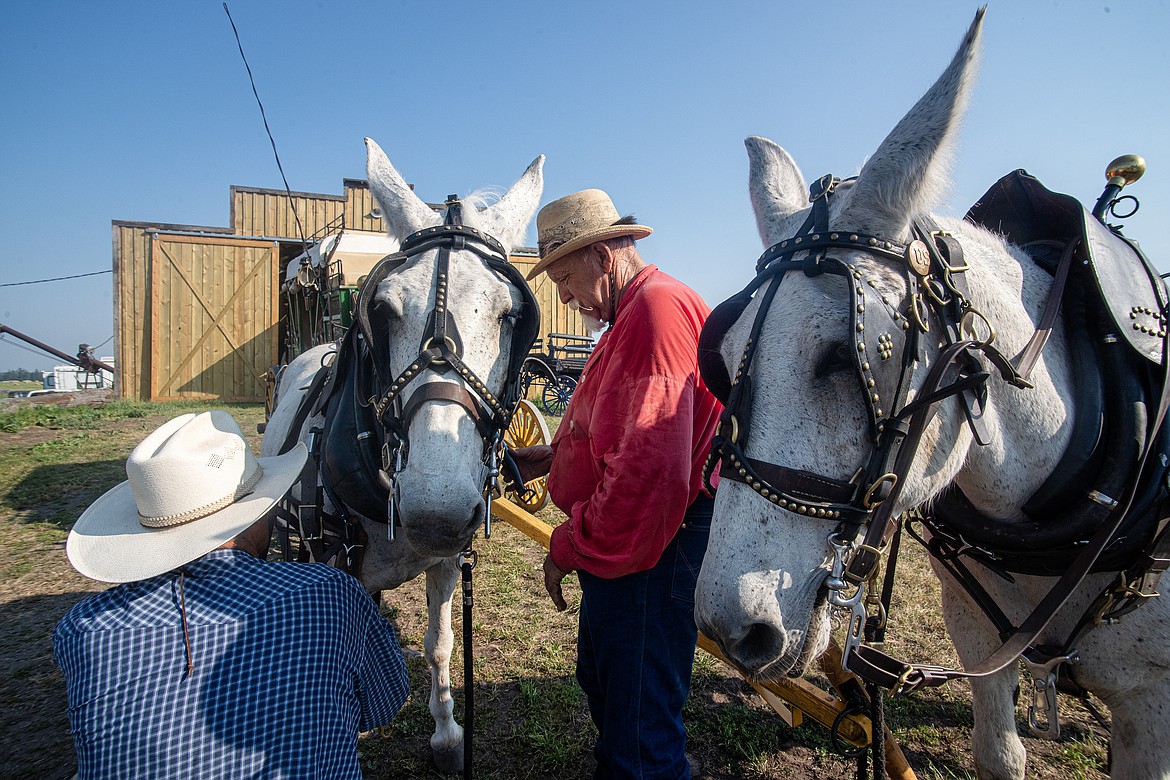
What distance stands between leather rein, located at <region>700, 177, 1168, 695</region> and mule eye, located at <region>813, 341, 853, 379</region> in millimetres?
40

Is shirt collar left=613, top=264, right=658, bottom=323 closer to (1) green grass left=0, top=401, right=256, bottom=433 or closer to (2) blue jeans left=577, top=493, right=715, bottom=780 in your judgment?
(2) blue jeans left=577, top=493, right=715, bottom=780

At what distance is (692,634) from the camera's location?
1741 mm

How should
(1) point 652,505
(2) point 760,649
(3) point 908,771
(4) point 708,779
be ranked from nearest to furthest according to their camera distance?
(2) point 760,649, (1) point 652,505, (3) point 908,771, (4) point 708,779

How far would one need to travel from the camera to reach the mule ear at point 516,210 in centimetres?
241


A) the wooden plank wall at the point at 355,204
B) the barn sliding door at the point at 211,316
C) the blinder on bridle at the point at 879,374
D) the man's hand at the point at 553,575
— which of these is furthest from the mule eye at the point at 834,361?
the wooden plank wall at the point at 355,204

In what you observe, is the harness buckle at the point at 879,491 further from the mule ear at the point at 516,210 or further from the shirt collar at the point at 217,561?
the mule ear at the point at 516,210

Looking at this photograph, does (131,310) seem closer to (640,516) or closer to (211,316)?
(211,316)

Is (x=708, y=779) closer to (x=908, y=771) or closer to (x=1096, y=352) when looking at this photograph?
(x=908, y=771)

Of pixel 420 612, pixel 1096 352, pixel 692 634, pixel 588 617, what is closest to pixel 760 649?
pixel 692 634

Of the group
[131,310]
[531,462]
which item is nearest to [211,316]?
[131,310]

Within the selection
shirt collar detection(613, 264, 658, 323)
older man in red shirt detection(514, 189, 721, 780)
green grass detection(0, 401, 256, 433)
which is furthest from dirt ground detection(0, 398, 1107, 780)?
green grass detection(0, 401, 256, 433)

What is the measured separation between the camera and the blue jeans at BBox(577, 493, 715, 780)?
163 centimetres

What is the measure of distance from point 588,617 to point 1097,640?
1.36 m

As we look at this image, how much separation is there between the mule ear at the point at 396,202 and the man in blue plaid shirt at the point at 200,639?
3.61 ft
